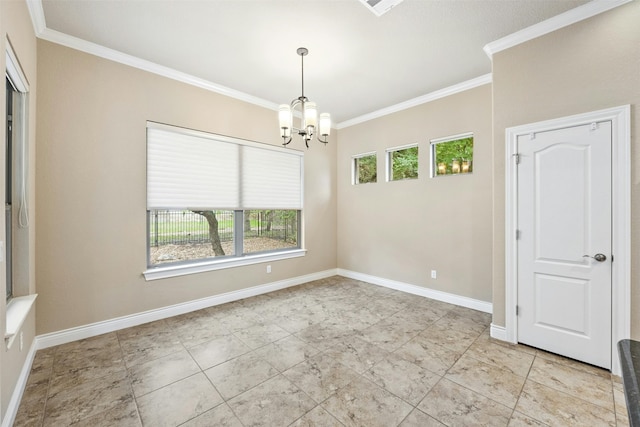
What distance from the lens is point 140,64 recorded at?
10.8 ft

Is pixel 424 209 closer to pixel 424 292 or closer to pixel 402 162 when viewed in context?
pixel 402 162

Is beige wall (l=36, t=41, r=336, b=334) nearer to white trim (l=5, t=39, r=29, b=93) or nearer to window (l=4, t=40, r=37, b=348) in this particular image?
window (l=4, t=40, r=37, b=348)

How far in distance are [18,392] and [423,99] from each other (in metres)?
5.39

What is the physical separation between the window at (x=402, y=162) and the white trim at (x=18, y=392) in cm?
484

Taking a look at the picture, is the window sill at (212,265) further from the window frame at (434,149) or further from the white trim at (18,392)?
the window frame at (434,149)

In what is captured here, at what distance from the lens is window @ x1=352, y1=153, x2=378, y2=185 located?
5113 mm

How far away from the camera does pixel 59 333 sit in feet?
9.18

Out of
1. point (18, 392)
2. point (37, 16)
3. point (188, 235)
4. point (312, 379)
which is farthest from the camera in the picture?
point (188, 235)

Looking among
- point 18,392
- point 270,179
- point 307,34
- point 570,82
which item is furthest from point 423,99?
point 18,392

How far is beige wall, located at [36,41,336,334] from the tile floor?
1.35 feet

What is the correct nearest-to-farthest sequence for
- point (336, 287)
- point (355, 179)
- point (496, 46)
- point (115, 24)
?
point (115, 24), point (496, 46), point (336, 287), point (355, 179)

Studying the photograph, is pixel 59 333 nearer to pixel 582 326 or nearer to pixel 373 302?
pixel 373 302

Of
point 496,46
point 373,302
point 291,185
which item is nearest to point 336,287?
point 373,302

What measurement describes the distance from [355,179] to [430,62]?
2.51m
